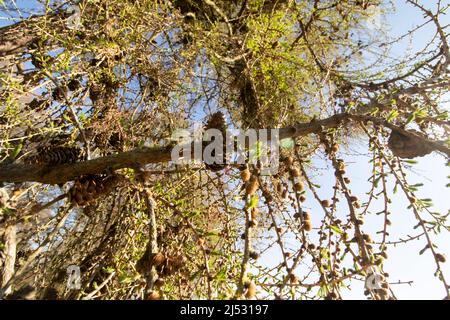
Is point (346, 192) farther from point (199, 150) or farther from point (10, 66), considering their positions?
point (10, 66)

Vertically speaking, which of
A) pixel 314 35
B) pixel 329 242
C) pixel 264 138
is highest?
pixel 314 35

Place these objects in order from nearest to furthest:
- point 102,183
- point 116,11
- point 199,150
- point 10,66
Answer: point 199,150, point 102,183, point 10,66, point 116,11

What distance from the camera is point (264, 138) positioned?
1.56 metres

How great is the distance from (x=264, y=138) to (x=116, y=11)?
1893mm

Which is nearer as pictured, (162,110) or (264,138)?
(264,138)

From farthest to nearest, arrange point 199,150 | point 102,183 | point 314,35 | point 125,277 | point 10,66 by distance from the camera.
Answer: point 314,35 → point 10,66 → point 102,183 → point 199,150 → point 125,277

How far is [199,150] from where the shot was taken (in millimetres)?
1512

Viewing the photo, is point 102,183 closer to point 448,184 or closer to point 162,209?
point 162,209

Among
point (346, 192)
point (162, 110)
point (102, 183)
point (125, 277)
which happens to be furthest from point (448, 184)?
point (162, 110)

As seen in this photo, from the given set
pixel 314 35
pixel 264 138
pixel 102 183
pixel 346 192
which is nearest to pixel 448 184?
pixel 346 192

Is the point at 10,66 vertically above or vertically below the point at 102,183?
above

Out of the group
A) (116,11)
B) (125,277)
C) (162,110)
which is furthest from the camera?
(162,110)
